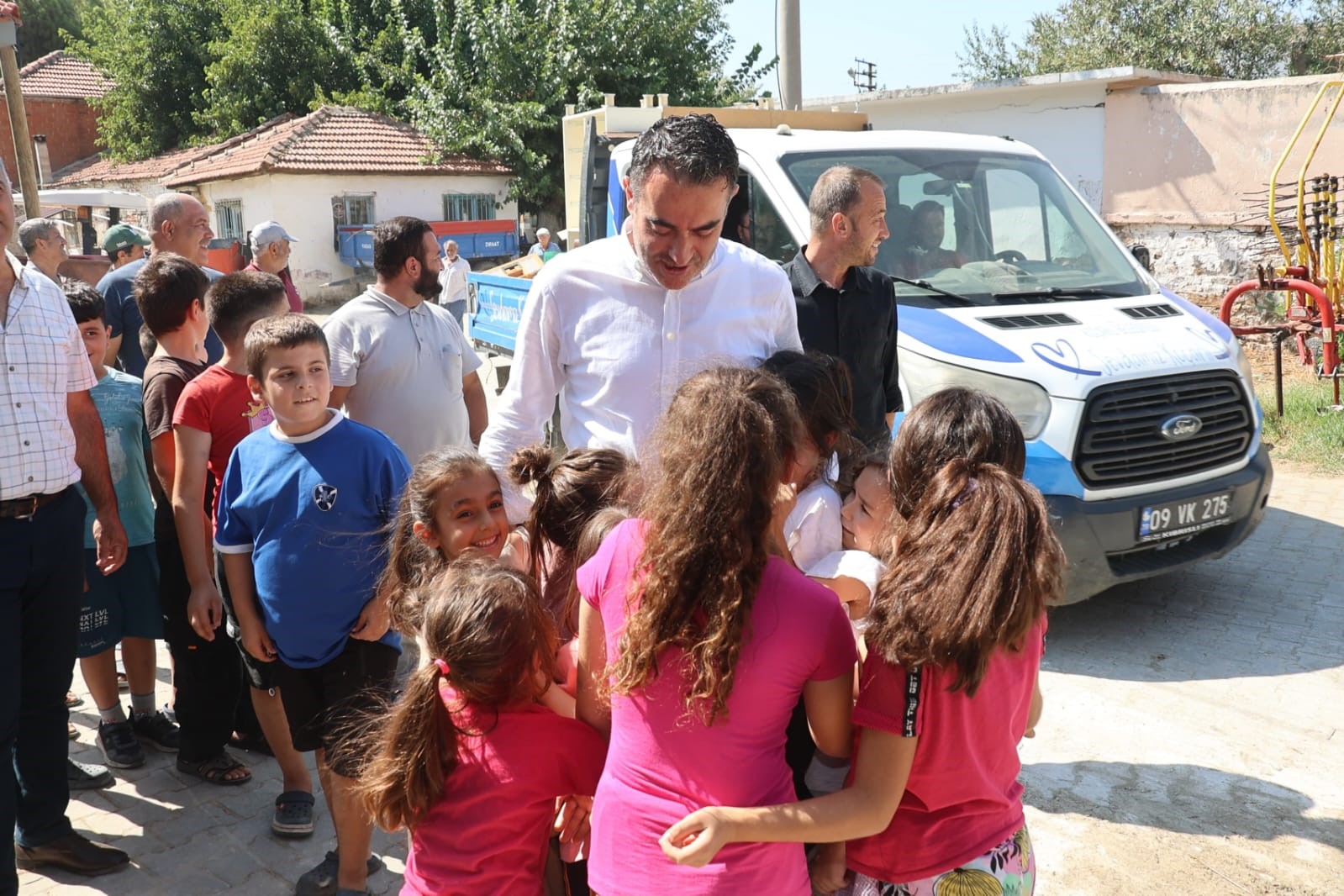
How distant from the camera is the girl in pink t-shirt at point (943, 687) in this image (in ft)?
5.82

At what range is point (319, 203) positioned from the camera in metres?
24.6

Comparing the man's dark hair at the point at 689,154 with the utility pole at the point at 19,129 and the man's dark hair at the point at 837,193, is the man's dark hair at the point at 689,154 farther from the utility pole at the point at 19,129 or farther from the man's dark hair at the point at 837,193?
the utility pole at the point at 19,129

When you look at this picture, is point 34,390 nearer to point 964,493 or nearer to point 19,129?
point 964,493

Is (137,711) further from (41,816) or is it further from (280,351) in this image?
(280,351)

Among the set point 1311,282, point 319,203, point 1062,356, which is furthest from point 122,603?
point 319,203

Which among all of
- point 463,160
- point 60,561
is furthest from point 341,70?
point 60,561

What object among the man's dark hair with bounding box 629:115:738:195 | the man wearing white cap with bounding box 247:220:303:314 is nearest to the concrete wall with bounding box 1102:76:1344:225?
the man wearing white cap with bounding box 247:220:303:314

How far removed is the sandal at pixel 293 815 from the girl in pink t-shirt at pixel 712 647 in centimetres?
197

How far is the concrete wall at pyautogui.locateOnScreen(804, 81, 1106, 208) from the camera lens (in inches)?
606

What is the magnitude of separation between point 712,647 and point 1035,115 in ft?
53.0

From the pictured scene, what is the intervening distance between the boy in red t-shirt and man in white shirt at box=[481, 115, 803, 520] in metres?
1.30

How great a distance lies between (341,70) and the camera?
2880cm

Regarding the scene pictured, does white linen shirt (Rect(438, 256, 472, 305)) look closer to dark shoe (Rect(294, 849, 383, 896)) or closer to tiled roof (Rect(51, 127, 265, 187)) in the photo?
dark shoe (Rect(294, 849, 383, 896))

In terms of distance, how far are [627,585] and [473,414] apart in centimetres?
293
